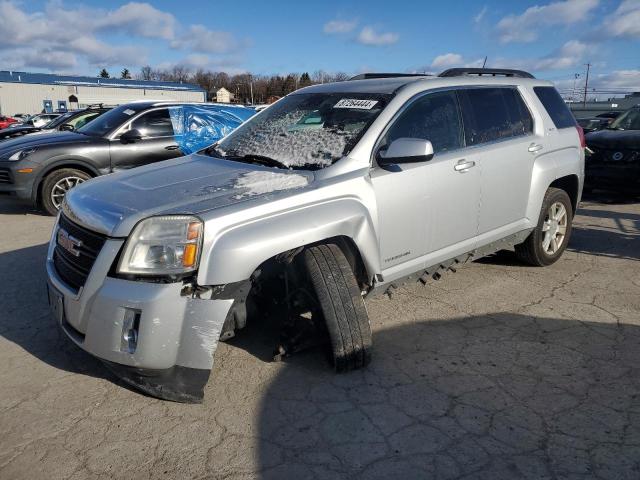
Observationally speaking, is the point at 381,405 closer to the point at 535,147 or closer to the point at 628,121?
the point at 535,147

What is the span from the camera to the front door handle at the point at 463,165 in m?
3.83

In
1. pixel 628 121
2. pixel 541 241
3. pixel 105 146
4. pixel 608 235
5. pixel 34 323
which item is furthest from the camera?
pixel 628 121

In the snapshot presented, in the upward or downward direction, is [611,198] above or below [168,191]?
below

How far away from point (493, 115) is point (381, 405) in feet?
8.90

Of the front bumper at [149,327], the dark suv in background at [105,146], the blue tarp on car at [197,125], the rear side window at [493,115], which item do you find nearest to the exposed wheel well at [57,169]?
the dark suv in background at [105,146]

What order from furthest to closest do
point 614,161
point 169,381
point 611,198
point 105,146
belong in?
point 611,198, point 614,161, point 105,146, point 169,381

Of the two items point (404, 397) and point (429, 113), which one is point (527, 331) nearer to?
point (404, 397)

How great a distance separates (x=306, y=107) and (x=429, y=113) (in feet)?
3.18

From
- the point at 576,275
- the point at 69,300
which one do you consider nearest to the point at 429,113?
the point at 576,275

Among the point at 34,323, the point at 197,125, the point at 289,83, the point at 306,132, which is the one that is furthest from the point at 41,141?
the point at 289,83

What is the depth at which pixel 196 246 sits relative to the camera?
2.63m

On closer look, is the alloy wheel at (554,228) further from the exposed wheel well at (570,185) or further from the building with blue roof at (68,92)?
the building with blue roof at (68,92)

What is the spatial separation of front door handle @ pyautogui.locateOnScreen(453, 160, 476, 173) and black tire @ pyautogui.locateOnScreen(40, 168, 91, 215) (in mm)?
5997

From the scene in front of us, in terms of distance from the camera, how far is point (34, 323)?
13.0 ft
